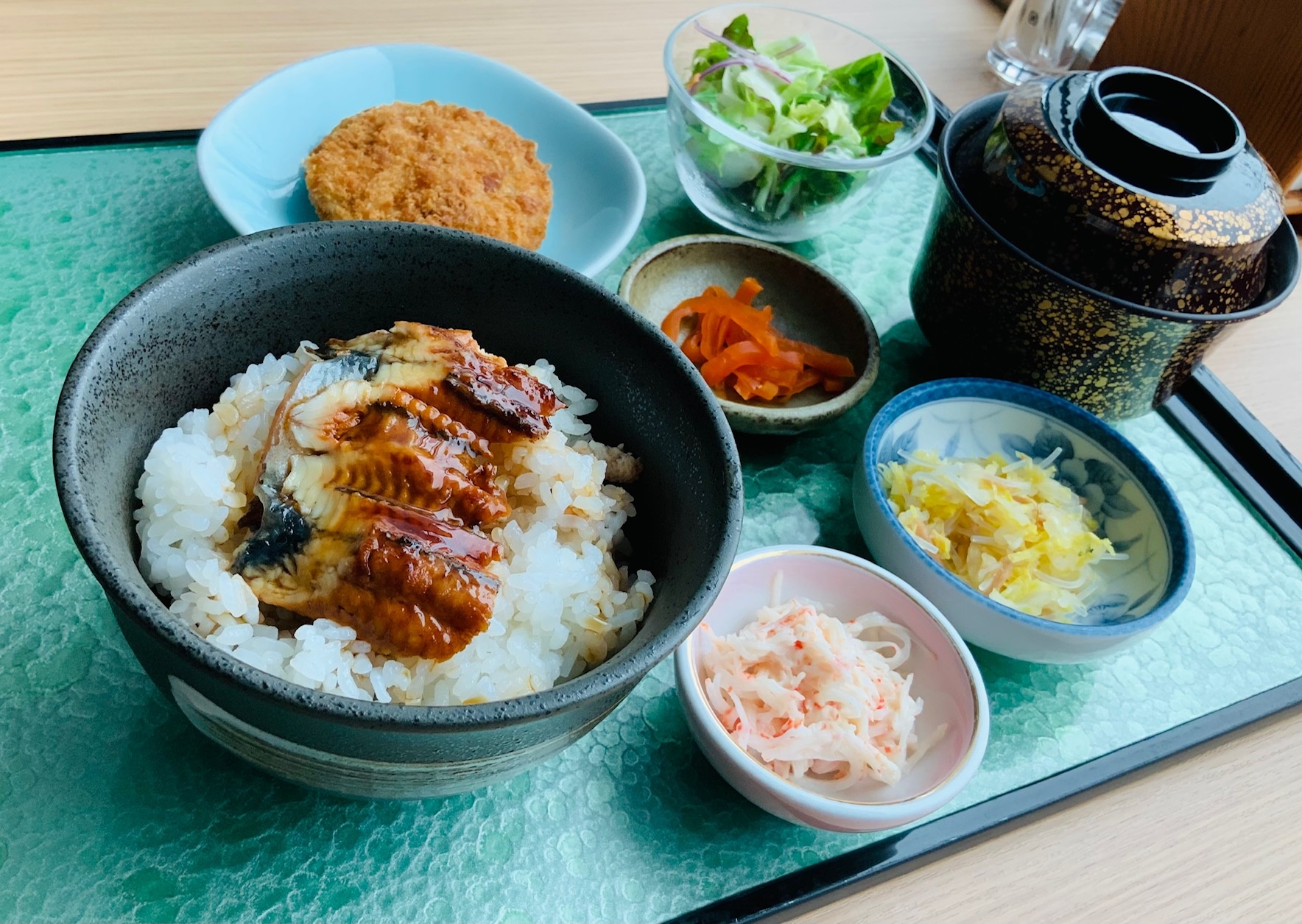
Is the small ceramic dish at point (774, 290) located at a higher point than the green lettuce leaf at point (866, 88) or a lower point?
lower

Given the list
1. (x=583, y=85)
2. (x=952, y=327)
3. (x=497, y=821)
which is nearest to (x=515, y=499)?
(x=497, y=821)

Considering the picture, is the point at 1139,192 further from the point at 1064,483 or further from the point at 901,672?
the point at 901,672

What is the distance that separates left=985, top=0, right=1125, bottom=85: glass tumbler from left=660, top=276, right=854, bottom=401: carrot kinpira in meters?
1.44

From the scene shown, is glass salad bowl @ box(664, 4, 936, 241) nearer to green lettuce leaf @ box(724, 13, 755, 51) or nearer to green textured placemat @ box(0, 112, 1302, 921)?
green lettuce leaf @ box(724, 13, 755, 51)

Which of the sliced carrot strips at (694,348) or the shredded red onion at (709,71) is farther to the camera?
the shredded red onion at (709,71)

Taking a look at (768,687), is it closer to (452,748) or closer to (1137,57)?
(452,748)

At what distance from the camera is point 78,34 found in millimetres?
1968

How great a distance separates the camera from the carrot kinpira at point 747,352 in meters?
1.58

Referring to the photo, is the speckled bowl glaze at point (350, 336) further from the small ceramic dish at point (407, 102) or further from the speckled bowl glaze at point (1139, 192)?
the speckled bowl glaze at point (1139, 192)

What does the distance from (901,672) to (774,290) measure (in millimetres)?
822

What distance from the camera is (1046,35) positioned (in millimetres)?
2604

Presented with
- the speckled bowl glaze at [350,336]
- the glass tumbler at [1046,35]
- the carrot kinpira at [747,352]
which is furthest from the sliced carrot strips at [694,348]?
the glass tumbler at [1046,35]

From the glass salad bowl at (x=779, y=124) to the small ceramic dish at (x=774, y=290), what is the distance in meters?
0.14

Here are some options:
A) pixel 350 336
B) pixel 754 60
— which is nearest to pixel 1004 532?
pixel 350 336
